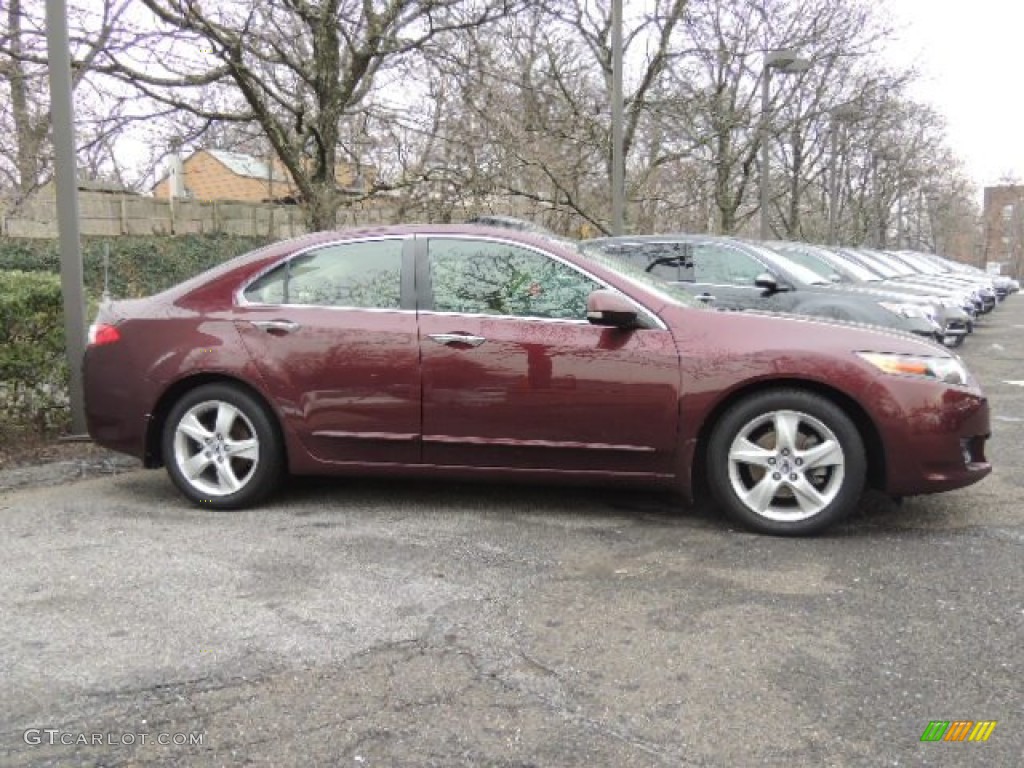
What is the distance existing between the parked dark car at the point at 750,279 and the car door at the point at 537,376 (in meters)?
4.48

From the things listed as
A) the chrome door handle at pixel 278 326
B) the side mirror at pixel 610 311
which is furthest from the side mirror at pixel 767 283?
the chrome door handle at pixel 278 326

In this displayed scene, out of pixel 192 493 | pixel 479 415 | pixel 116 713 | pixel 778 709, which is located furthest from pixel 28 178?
pixel 778 709

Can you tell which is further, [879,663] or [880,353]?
[880,353]

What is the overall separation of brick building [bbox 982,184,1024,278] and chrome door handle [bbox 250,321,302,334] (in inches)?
3586

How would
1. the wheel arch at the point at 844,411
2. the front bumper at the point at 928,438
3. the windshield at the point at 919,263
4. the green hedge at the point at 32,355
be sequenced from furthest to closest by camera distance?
the windshield at the point at 919,263 < the green hedge at the point at 32,355 < the wheel arch at the point at 844,411 < the front bumper at the point at 928,438

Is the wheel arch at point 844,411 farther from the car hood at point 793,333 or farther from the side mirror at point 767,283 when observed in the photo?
the side mirror at point 767,283

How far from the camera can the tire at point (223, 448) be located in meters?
4.78

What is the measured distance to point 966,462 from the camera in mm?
4344

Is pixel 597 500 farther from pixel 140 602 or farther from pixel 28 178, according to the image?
pixel 28 178

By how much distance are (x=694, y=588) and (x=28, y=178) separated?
11267 mm

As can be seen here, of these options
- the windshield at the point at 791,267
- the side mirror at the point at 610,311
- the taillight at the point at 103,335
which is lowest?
the taillight at the point at 103,335

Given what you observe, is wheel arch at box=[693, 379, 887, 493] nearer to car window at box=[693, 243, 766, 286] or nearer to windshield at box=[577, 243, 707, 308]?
windshield at box=[577, 243, 707, 308]

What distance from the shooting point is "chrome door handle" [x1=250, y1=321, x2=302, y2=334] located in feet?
15.6

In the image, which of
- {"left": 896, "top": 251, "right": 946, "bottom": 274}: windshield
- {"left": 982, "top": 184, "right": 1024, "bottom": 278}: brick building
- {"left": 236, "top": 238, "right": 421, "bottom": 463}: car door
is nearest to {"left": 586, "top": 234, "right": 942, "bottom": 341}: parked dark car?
{"left": 236, "top": 238, "right": 421, "bottom": 463}: car door
